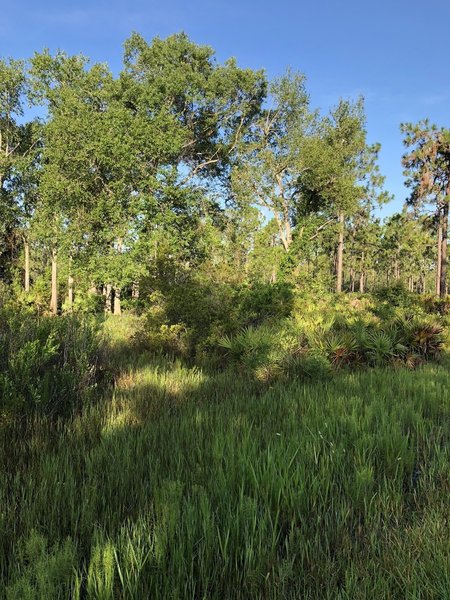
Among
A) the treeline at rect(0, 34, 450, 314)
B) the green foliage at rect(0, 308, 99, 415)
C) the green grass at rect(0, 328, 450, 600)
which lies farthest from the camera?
the treeline at rect(0, 34, 450, 314)

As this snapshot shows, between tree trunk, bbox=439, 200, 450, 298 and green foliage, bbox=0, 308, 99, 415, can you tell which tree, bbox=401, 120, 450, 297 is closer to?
tree trunk, bbox=439, 200, 450, 298

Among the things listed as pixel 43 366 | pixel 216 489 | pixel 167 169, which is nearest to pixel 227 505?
pixel 216 489

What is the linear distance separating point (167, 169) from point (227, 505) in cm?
2594

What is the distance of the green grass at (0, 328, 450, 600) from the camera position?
6.35 ft

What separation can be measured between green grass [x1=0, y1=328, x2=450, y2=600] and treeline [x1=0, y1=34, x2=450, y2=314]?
54.3 feet

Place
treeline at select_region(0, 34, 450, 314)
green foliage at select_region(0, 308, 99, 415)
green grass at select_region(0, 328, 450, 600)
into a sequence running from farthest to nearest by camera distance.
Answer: treeline at select_region(0, 34, 450, 314) → green foliage at select_region(0, 308, 99, 415) → green grass at select_region(0, 328, 450, 600)

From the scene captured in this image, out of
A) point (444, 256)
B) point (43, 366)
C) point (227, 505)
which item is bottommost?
point (227, 505)

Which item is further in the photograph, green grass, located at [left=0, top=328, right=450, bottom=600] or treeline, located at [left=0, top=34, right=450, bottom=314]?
treeline, located at [left=0, top=34, right=450, bottom=314]

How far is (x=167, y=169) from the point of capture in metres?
26.3

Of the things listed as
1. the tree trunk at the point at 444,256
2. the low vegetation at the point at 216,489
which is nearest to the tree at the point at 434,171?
the tree trunk at the point at 444,256

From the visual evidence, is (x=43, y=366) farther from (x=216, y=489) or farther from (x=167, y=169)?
(x=167, y=169)

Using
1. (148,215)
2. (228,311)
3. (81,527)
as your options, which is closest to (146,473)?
(81,527)

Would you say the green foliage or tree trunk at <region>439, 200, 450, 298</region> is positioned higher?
tree trunk at <region>439, 200, 450, 298</region>

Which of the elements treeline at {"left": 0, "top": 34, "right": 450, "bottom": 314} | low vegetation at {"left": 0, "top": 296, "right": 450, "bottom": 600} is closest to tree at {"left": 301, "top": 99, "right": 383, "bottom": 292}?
treeline at {"left": 0, "top": 34, "right": 450, "bottom": 314}
